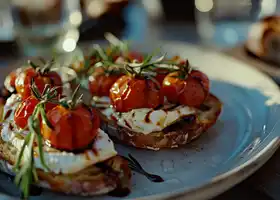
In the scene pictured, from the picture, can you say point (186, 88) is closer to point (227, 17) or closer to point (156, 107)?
point (156, 107)

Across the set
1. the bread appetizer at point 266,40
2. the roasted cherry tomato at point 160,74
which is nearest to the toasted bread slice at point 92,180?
the roasted cherry tomato at point 160,74

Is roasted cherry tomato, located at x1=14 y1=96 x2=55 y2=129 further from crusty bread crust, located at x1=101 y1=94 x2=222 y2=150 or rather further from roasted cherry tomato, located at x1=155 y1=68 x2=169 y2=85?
roasted cherry tomato, located at x1=155 y1=68 x2=169 y2=85

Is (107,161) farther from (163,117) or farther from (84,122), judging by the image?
(163,117)

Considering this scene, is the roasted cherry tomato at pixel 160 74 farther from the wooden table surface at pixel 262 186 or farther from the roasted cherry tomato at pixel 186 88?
the wooden table surface at pixel 262 186

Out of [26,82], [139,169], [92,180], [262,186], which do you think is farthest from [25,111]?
[262,186]

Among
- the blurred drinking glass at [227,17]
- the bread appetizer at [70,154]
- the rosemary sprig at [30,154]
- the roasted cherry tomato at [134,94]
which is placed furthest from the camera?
the blurred drinking glass at [227,17]
